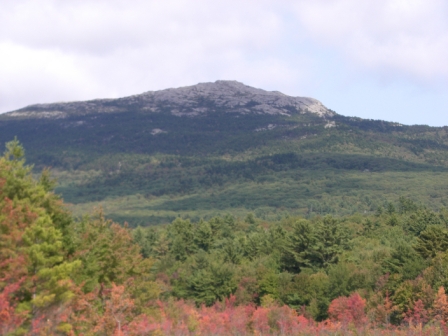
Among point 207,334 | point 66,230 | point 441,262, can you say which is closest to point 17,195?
point 66,230

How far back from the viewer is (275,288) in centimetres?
7319

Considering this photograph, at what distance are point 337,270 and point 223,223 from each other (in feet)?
168

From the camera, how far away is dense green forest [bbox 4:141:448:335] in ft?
102

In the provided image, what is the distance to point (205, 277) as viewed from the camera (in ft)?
250

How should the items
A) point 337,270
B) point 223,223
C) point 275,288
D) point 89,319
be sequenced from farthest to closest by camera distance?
point 223,223 → point 275,288 → point 337,270 → point 89,319

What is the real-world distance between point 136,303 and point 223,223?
69.8 m

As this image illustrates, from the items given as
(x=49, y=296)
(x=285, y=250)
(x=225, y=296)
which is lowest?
(x=225, y=296)

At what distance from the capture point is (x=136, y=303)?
157 ft

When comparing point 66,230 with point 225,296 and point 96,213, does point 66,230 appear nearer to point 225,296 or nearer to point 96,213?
point 96,213

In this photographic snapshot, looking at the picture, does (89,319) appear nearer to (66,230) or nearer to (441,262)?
(66,230)

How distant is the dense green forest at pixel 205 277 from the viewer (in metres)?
31.2

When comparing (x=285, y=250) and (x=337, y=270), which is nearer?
(x=337, y=270)

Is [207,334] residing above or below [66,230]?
below

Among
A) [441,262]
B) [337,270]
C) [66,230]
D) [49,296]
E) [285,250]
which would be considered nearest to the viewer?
[49,296]
